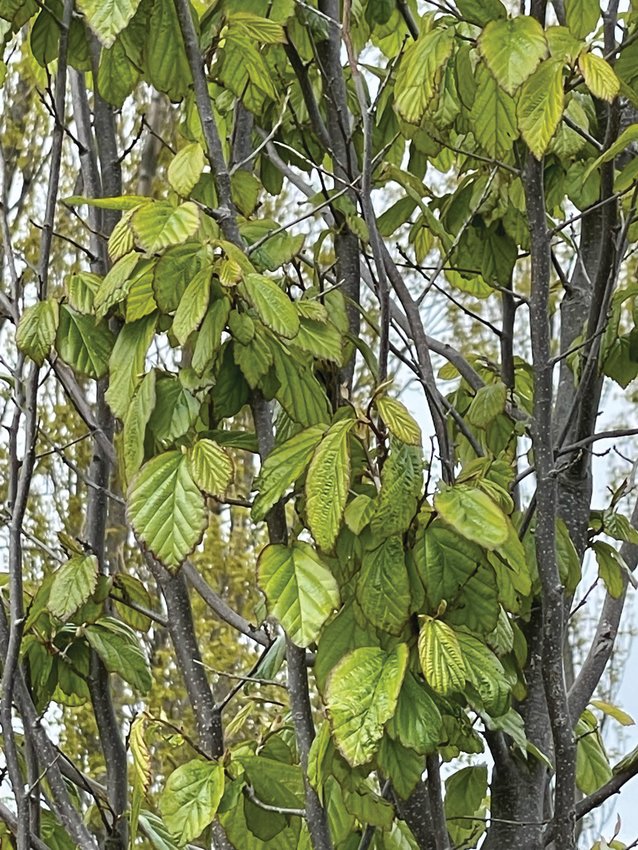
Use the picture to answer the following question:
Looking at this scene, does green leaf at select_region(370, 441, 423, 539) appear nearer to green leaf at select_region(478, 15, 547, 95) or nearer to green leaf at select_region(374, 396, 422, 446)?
green leaf at select_region(374, 396, 422, 446)

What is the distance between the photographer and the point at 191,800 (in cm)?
78

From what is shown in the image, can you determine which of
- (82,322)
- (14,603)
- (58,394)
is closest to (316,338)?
(82,322)

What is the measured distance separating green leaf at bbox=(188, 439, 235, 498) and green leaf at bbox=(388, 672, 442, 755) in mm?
171

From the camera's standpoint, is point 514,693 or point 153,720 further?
point 514,693

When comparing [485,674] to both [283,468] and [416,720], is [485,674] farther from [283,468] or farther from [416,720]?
[283,468]

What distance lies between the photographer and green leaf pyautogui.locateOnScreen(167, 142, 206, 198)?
0.77 m

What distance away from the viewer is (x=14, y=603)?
2.90 feet

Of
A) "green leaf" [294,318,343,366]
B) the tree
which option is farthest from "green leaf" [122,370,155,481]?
"green leaf" [294,318,343,366]

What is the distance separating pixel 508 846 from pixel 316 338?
0.60 m

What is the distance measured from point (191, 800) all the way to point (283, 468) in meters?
0.26

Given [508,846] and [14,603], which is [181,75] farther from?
[508,846]

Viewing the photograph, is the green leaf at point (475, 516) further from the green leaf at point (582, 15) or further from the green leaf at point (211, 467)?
the green leaf at point (582, 15)

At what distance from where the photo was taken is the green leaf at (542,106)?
0.75 m

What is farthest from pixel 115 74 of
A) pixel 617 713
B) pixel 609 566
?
pixel 617 713
